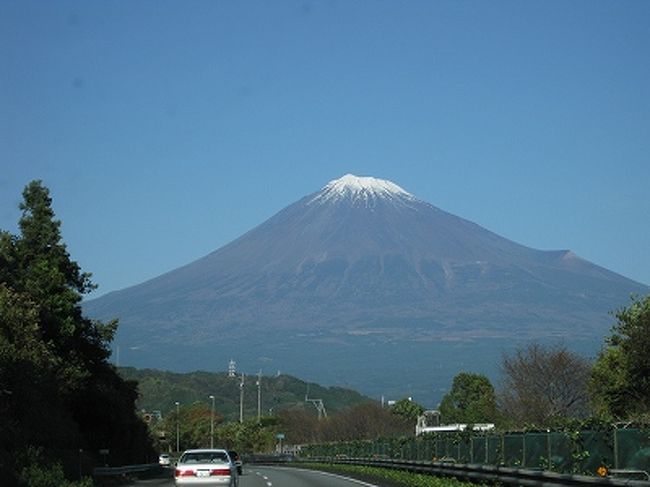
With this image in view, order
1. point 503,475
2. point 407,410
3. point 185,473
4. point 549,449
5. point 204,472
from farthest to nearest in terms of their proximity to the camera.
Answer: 1. point 407,410
2. point 185,473
3. point 204,472
4. point 503,475
5. point 549,449

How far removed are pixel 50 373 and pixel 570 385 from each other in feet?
192

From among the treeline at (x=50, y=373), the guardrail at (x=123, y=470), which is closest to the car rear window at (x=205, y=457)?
the treeline at (x=50, y=373)

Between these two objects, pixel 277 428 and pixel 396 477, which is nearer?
pixel 396 477

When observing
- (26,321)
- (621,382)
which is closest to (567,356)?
(621,382)

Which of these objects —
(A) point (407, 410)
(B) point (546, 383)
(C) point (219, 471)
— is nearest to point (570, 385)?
(B) point (546, 383)

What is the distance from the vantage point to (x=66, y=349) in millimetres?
54188

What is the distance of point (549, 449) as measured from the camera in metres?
26.7

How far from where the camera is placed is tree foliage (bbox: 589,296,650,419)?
185 feet

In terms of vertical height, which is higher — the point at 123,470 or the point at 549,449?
the point at 549,449

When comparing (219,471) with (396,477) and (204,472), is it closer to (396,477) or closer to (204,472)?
(204,472)

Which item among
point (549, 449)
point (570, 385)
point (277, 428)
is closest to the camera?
point (549, 449)

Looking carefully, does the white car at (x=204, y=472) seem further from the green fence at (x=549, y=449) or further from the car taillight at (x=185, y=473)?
the green fence at (x=549, y=449)

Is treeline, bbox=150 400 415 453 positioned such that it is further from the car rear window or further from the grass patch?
the car rear window

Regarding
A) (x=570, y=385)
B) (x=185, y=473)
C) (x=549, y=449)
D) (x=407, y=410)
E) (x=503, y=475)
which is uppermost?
(x=570, y=385)
